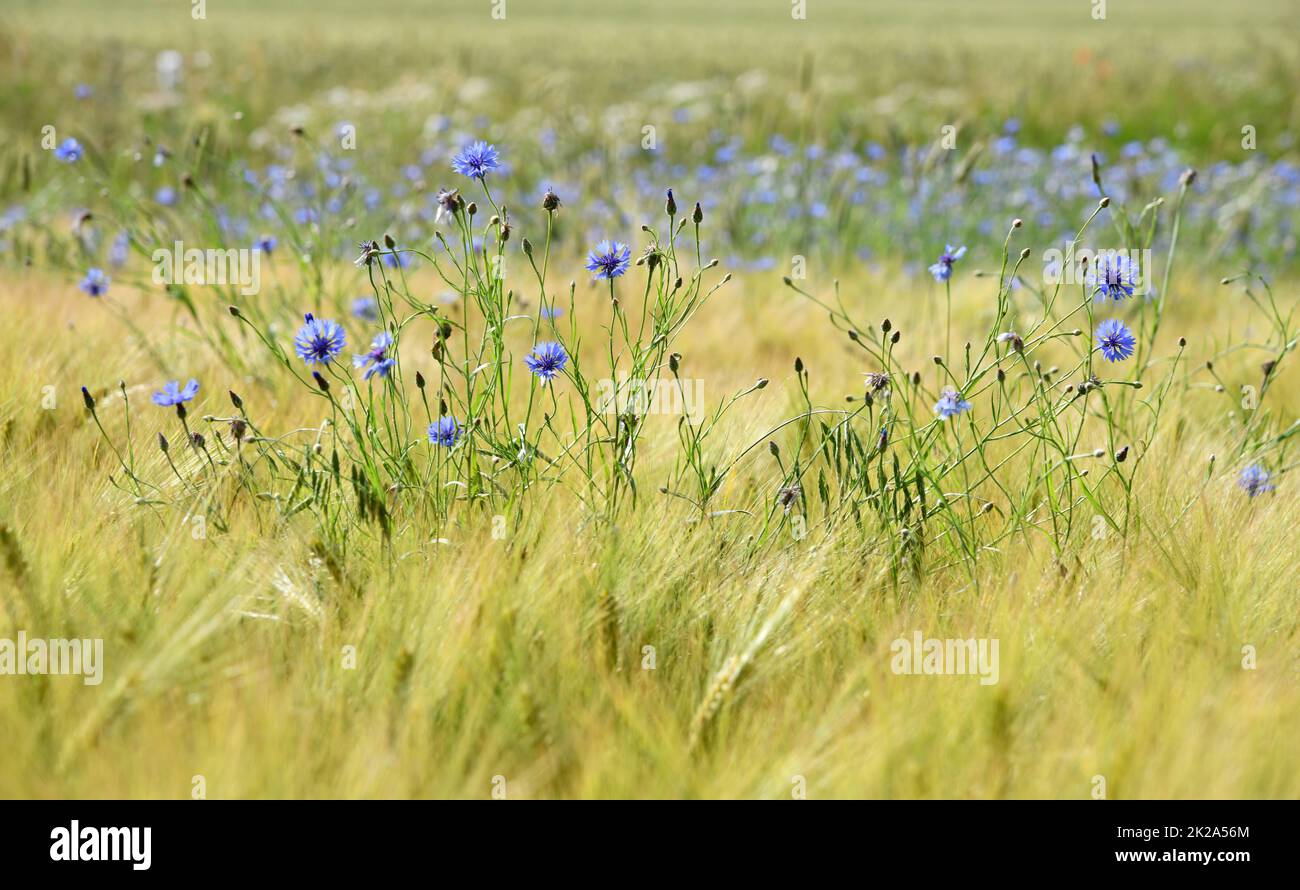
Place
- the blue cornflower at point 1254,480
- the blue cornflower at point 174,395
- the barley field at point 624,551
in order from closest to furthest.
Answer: the barley field at point 624,551
the blue cornflower at point 174,395
the blue cornflower at point 1254,480

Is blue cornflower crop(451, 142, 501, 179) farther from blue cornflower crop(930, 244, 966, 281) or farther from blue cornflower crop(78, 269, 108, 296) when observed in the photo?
blue cornflower crop(78, 269, 108, 296)

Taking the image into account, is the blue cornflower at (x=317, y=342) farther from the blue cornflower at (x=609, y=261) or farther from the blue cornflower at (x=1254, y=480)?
the blue cornflower at (x=1254, y=480)

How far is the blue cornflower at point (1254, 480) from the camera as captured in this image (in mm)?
2178

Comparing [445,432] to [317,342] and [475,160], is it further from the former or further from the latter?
[475,160]

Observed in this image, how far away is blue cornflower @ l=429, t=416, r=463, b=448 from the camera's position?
2041 millimetres

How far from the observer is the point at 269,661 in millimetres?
1582

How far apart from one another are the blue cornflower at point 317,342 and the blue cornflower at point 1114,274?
1.33 metres

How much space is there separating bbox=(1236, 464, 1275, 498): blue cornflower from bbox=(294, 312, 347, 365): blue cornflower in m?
1.69

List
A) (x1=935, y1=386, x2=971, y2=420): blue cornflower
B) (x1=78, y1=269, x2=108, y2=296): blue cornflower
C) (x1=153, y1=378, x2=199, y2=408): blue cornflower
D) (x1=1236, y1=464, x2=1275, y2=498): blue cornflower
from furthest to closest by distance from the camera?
(x1=78, y1=269, x2=108, y2=296): blue cornflower, (x1=1236, y1=464, x2=1275, y2=498): blue cornflower, (x1=153, y1=378, x2=199, y2=408): blue cornflower, (x1=935, y1=386, x2=971, y2=420): blue cornflower

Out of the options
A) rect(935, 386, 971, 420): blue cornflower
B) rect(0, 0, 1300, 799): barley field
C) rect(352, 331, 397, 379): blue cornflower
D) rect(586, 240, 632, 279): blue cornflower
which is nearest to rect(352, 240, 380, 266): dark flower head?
rect(0, 0, 1300, 799): barley field

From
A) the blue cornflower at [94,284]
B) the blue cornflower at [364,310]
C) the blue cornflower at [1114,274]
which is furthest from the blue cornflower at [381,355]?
the blue cornflower at [94,284]

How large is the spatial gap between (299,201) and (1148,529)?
506cm

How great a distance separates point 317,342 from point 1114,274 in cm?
140
